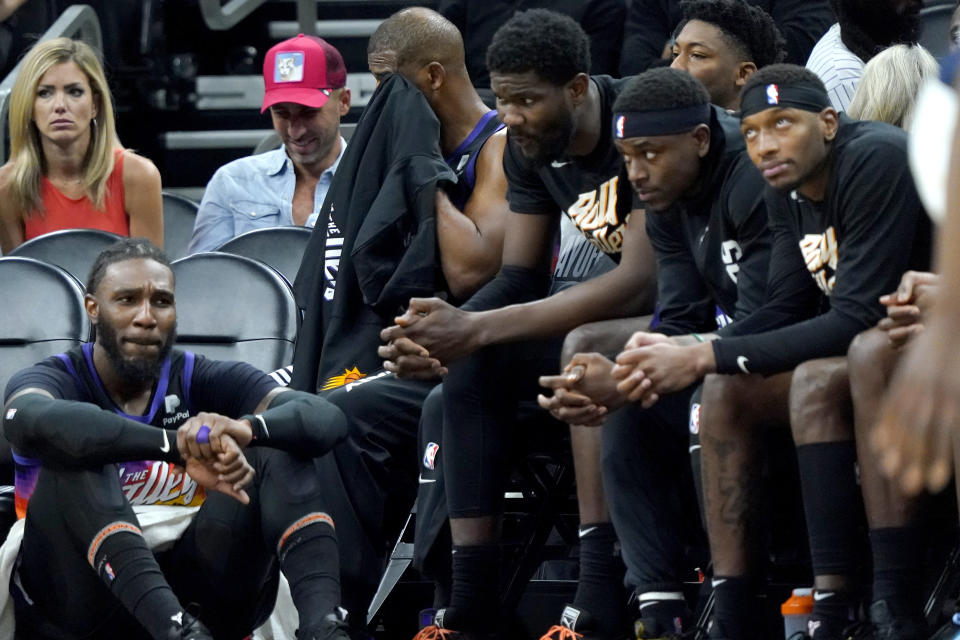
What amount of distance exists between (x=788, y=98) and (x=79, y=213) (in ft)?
10.4

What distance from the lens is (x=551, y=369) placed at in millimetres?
4641

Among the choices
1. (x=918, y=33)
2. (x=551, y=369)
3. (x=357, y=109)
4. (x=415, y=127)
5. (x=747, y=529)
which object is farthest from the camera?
(x=357, y=109)

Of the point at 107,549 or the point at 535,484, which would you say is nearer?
the point at 107,549

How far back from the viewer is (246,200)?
6.43m

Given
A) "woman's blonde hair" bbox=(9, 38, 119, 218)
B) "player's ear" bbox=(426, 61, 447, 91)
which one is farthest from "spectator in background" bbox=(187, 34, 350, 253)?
"player's ear" bbox=(426, 61, 447, 91)

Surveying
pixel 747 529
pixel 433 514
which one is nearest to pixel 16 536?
pixel 433 514

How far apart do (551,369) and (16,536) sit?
151 centimetres

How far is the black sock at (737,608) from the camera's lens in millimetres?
3895

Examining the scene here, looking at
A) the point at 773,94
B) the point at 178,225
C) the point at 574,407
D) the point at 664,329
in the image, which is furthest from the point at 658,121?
the point at 178,225

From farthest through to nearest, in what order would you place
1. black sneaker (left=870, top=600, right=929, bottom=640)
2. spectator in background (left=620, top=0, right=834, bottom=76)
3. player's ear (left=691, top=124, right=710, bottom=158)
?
spectator in background (left=620, top=0, right=834, bottom=76) < player's ear (left=691, top=124, right=710, bottom=158) < black sneaker (left=870, top=600, right=929, bottom=640)

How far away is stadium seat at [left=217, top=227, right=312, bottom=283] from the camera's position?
5953mm

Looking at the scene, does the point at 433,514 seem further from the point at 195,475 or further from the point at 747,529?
the point at 747,529

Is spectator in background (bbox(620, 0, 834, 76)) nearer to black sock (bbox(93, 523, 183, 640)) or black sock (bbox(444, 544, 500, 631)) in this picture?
black sock (bbox(444, 544, 500, 631))

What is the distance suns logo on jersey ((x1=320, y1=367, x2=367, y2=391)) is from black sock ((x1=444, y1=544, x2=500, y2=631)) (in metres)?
0.83
